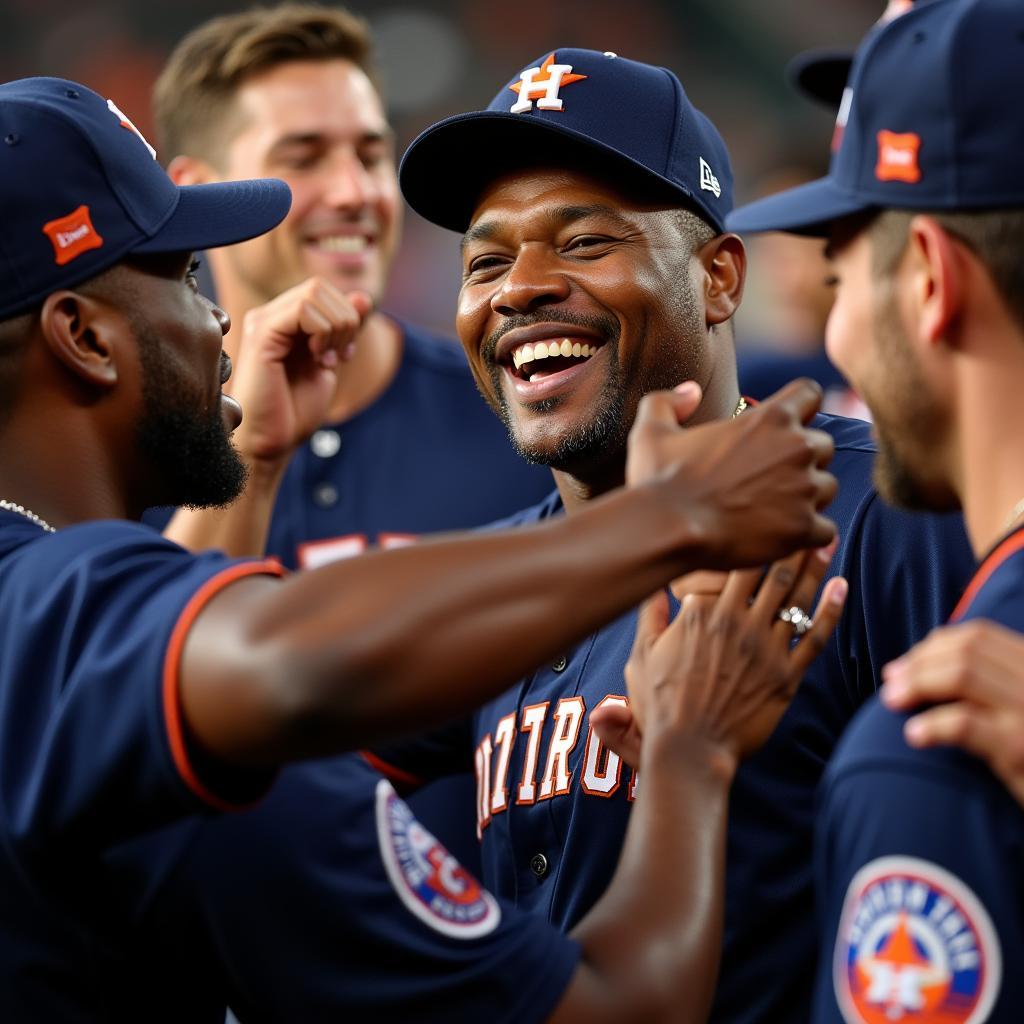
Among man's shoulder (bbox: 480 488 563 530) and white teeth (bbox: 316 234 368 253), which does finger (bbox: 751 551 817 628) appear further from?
white teeth (bbox: 316 234 368 253)

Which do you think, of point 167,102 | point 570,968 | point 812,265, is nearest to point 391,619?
point 570,968

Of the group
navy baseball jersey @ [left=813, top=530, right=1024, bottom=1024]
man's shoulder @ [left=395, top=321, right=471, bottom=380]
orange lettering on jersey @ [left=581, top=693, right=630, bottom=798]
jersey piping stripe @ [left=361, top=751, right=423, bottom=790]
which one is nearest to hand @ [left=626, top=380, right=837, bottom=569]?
navy baseball jersey @ [left=813, top=530, right=1024, bottom=1024]

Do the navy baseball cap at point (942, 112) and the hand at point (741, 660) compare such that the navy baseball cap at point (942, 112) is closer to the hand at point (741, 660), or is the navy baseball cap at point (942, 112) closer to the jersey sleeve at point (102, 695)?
the hand at point (741, 660)

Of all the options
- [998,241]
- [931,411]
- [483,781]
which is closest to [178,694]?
[931,411]

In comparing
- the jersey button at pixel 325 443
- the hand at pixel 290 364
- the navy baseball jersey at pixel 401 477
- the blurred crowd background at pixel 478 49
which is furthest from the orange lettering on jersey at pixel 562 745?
the blurred crowd background at pixel 478 49

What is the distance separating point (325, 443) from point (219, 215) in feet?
6.00

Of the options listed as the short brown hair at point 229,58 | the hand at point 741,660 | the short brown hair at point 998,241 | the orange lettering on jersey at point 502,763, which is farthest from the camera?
the short brown hair at point 229,58

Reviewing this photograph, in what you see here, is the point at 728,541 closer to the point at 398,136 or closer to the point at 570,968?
the point at 570,968

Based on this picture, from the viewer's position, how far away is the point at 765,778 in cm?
216

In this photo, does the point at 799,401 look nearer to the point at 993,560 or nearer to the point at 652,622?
the point at 993,560

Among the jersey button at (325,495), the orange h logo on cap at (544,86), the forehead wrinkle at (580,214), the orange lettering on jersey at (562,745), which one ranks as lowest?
the jersey button at (325,495)

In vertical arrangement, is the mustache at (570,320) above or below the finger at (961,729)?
above

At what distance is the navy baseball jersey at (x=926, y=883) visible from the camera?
4.56 feet

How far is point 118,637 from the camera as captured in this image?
1581mm
